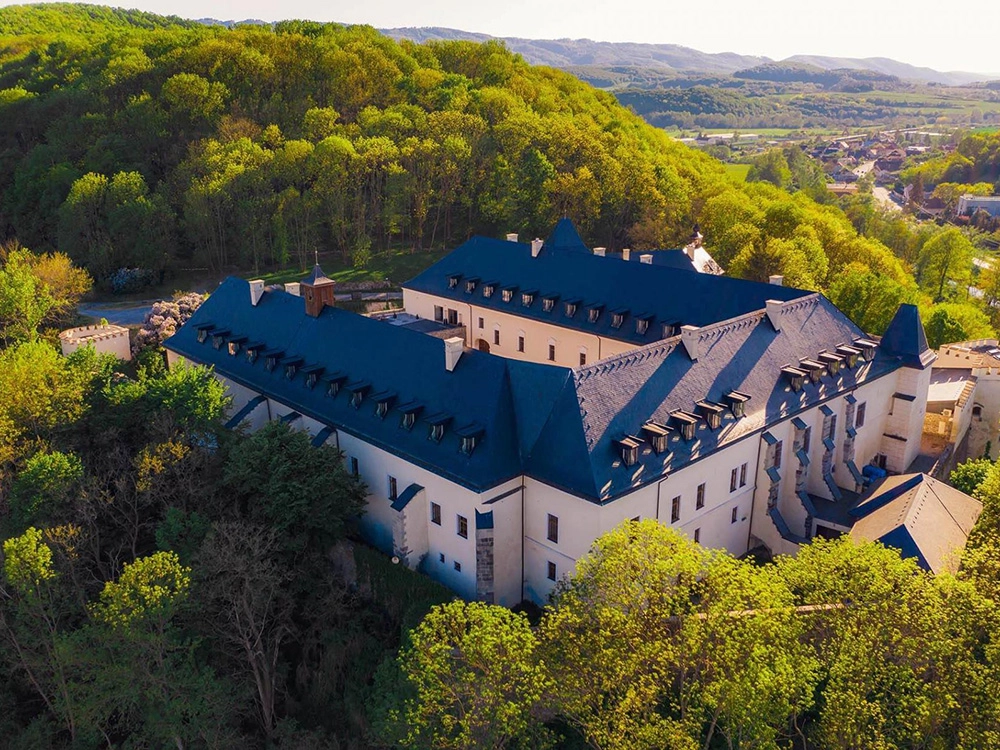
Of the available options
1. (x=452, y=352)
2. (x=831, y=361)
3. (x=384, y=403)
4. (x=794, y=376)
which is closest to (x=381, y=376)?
(x=384, y=403)

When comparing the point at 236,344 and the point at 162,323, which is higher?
the point at 236,344

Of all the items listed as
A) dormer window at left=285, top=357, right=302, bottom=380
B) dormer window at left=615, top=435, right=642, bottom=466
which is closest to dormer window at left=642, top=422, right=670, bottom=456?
dormer window at left=615, top=435, right=642, bottom=466

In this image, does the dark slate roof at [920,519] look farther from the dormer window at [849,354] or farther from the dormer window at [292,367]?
the dormer window at [292,367]

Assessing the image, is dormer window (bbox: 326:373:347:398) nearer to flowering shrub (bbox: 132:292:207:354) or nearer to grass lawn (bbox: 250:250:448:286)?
flowering shrub (bbox: 132:292:207:354)

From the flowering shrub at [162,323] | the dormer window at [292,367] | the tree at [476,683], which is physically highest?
the dormer window at [292,367]

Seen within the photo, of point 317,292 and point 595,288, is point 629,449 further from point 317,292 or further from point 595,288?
point 595,288

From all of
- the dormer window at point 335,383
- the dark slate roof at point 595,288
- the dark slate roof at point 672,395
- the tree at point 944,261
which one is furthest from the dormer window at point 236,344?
the tree at point 944,261
